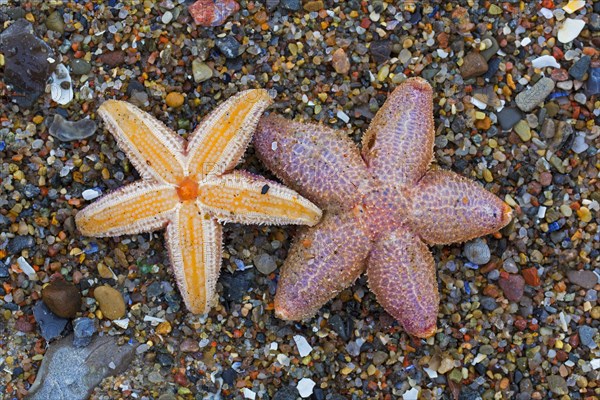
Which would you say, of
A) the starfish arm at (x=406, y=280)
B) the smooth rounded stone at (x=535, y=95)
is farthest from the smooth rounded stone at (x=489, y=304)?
the smooth rounded stone at (x=535, y=95)

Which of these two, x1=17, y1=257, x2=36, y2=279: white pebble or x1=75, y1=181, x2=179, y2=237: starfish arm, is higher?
x1=75, y1=181, x2=179, y2=237: starfish arm

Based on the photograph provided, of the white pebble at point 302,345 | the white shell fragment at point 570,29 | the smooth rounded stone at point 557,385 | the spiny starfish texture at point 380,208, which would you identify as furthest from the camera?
the white shell fragment at point 570,29

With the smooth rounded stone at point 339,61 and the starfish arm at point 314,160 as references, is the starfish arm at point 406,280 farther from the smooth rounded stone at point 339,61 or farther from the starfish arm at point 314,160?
the smooth rounded stone at point 339,61

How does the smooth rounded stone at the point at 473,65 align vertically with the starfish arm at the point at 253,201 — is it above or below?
above

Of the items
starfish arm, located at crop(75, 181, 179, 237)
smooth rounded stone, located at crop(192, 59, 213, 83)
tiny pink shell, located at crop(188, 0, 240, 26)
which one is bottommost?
starfish arm, located at crop(75, 181, 179, 237)

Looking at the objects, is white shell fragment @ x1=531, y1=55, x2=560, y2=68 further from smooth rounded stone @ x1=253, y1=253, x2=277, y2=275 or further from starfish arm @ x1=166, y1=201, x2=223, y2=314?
starfish arm @ x1=166, y1=201, x2=223, y2=314

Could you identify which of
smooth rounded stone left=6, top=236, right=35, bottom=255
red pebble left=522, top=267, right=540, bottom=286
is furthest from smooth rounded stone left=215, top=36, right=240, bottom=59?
red pebble left=522, top=267, right=540, bottom=286

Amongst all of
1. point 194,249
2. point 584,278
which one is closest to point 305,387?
point 194,249
